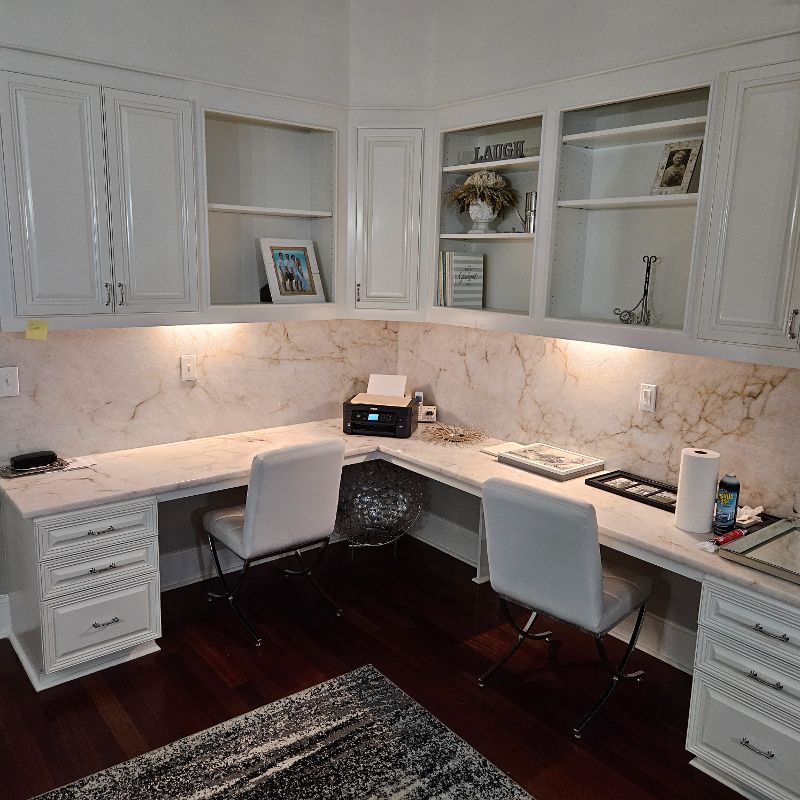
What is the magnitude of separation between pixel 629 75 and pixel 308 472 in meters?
2.03

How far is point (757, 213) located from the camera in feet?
7.84

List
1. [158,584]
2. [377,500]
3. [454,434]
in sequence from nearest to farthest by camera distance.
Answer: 1. [158,584]
2. [454,434]
3. [377,500]

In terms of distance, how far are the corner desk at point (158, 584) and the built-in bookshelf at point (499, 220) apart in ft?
2.65

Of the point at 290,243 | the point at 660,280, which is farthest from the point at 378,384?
the point at 660,280

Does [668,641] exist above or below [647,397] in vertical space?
below

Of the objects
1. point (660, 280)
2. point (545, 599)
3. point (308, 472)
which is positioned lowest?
point (545, 599)

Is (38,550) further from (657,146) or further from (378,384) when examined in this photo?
(657,146)

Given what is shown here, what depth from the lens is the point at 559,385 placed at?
11.6ft

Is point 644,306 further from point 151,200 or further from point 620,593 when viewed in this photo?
point 151,200

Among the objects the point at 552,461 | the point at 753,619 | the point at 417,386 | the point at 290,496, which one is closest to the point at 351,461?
the point at 290,496

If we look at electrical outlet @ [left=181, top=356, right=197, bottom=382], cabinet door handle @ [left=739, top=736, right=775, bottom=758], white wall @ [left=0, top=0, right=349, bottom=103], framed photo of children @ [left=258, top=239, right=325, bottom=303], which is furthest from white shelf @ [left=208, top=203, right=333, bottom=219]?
cabinet door handle @ [left=739, top=736, right=775, bottom=758]

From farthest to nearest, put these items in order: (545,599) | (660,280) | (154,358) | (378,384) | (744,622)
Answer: (378,384), (154,358), (660,280), (545,599), (744,622)

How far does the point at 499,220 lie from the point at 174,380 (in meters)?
1.81

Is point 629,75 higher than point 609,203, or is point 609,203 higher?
point 629,75
